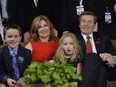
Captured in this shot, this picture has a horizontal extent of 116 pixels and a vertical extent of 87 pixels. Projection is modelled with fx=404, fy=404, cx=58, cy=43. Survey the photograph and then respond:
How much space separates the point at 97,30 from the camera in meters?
5.20

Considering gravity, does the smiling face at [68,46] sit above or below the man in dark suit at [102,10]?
below

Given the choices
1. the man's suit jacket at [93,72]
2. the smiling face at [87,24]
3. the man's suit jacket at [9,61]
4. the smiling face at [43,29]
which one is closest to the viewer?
the man's suit jacket at [93,72]

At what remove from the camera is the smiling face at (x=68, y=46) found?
4.23m

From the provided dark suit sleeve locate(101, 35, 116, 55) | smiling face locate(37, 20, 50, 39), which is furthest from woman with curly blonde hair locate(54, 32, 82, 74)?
dark suit sleeve locate(101, 35, 116, 55)

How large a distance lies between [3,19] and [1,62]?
1.11 meters

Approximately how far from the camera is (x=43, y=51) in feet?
14.9

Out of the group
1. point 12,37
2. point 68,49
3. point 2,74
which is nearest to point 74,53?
point 68,49

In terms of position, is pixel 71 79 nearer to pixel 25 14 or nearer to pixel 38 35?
pixel 38 35

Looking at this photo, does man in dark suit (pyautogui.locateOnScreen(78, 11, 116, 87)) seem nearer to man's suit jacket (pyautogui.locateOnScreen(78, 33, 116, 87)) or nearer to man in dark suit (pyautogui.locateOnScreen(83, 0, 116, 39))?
man's suit jacket (pyautogui.locateOnScreen(78, 33, 116, 87))

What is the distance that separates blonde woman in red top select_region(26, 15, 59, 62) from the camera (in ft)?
14.6

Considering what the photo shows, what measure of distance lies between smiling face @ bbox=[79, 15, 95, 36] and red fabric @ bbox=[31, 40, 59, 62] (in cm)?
37

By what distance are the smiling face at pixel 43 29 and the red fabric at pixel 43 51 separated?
116 millimetres

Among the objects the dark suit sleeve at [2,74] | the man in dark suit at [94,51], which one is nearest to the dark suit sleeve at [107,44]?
the man in dark suit at [94,51]

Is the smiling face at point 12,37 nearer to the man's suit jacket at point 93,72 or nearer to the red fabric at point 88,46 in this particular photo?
the man's suit jacket at point 93,72
